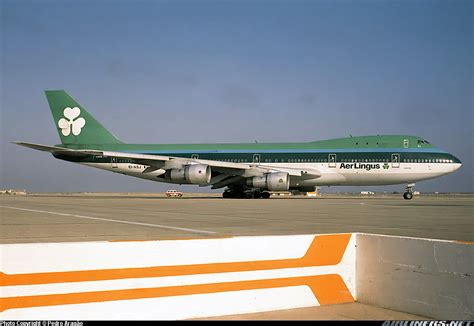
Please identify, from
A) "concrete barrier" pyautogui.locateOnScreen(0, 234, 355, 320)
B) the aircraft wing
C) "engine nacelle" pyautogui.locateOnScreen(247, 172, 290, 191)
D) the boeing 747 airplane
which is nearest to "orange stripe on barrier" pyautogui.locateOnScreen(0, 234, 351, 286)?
"concrete barrier" pyautogui.locateOnScreen(0, 234, 355, 320)

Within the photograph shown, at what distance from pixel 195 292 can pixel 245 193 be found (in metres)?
34.3

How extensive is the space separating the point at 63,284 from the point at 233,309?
179cm

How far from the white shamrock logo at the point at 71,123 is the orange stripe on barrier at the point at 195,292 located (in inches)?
1575

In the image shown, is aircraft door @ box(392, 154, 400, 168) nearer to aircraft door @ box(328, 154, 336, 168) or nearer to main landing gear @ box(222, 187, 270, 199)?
aircraft door @ box(328, 154, 336, 168)

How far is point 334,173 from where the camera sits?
118 feet

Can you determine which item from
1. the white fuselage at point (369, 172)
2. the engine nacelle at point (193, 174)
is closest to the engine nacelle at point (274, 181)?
the white fuselage at point (369, 172)

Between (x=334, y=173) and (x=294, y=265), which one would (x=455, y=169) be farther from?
(x=294, y=265)

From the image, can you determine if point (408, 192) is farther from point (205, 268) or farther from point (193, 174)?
point (205, 268)

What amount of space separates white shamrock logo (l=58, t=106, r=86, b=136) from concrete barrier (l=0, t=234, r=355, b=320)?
40.0 meters

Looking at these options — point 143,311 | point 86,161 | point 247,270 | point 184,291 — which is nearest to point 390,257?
point 247,270

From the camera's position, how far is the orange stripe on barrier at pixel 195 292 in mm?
4613

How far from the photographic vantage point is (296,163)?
120 feet

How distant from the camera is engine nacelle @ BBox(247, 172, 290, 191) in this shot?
34000 millimetres

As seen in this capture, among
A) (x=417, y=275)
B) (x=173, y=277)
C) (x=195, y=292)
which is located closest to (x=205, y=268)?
(x=195, y=292)
